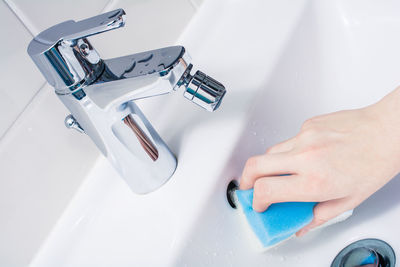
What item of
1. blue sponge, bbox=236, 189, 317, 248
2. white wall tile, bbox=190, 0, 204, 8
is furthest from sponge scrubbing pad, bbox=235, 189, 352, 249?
white wall tile, bbox=190, 0, 204, 8

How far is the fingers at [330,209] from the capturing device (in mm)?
297

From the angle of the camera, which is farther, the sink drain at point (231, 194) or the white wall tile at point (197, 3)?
the white wall tile at point (197, 3)

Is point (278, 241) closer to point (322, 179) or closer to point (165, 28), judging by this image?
point (322, 179)

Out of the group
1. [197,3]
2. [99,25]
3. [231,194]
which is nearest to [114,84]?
[99,25]

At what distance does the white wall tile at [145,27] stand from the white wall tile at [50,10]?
25 mm

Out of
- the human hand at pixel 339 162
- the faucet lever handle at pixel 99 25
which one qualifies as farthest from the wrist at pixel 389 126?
the faucet lever handle at pixel 99 25

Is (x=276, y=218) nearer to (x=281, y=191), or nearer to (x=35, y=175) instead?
(x=281, y=191)

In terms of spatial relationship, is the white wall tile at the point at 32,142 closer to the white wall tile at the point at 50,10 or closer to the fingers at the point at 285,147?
the white wall tile at the point at 50,10

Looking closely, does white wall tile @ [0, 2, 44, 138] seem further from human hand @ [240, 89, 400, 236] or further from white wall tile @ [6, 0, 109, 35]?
human hand @ [240, 89, 400, 236]

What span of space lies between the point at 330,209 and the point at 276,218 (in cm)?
5

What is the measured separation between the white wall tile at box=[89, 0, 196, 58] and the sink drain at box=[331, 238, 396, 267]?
331 mm

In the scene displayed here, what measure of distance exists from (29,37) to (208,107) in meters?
0.18

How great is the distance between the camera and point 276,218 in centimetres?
30

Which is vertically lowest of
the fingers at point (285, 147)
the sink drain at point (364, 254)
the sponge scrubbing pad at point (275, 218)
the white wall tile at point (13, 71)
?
the sink drain at point (364, 254)
